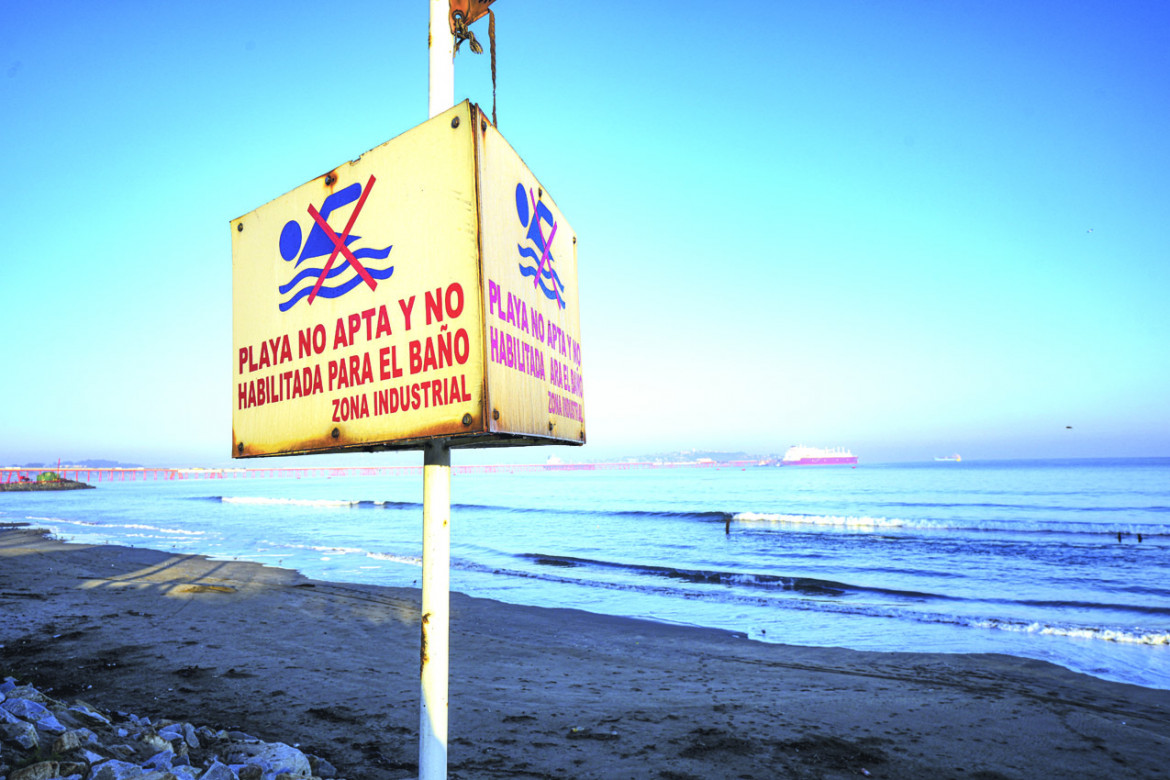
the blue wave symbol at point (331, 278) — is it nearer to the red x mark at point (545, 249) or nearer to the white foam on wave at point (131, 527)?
the red x mark at point (545, 249)

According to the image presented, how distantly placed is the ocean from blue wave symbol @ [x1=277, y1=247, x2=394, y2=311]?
10593mm

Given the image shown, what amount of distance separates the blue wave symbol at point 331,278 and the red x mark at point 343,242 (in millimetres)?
11

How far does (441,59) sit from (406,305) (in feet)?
2.41

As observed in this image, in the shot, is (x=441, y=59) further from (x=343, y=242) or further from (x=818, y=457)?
(x=818, y=457)

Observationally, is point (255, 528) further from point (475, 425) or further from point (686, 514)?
point (475, 425)

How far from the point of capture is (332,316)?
67.6 inches

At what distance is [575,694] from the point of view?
662 cm

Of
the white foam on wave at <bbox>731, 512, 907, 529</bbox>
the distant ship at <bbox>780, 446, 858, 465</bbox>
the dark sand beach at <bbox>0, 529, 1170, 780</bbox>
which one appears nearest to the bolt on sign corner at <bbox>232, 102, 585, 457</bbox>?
the dark sand beach at <bbox>0, 529, 1170, 780</bbox>

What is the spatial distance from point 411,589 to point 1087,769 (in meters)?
11.6

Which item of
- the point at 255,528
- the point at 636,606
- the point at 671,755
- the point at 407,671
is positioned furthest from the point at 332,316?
the point at 255,528

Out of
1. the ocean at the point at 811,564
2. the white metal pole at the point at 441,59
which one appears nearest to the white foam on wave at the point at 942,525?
the ocean at the point at 811,564

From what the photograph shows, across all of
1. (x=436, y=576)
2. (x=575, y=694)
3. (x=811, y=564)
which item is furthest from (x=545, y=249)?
(x=811, y=564)

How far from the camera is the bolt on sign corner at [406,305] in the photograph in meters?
1.48

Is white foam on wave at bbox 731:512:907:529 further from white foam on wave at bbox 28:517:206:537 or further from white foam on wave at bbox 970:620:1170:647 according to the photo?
white foam on wave at bbox 28:517:206:537
